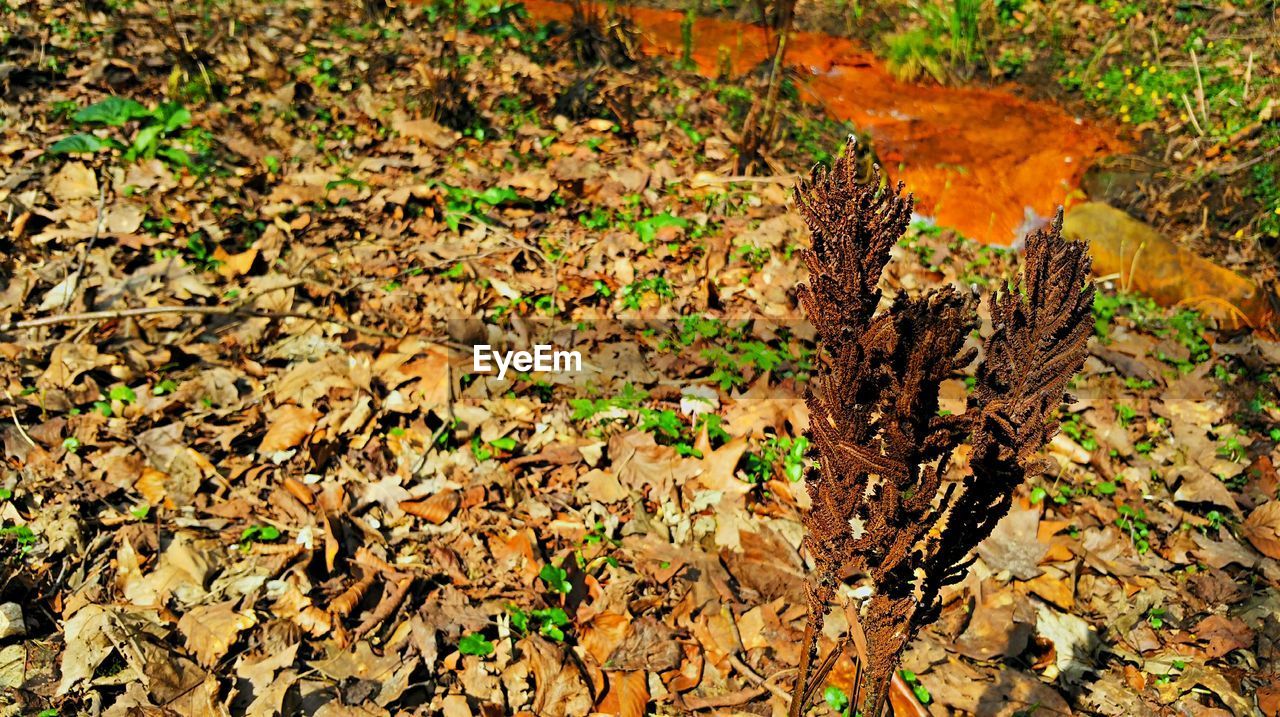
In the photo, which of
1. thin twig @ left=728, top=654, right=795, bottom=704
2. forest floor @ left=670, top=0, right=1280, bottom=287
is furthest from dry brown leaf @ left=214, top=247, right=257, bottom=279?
forest floor @ left=670, top=0, right=1280, bottom=287

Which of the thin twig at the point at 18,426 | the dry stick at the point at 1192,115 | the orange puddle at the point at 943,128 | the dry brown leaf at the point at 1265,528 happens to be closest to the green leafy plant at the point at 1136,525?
the dry brown leaf at the point at 1265,528

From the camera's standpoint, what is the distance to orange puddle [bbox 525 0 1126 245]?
20.0 ft

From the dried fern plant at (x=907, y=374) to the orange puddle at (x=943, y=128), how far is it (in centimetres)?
456

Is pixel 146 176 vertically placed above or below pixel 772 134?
below

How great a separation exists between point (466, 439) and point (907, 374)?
7.81ft

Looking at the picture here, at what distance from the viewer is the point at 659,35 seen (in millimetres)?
7699

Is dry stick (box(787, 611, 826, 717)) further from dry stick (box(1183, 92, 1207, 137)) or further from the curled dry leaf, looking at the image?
dry stick (box(1183, 92, 1207, 137))

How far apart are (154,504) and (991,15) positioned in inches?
340

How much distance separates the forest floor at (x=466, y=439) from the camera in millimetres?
2750

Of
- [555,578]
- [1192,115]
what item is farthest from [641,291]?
[1192,115]

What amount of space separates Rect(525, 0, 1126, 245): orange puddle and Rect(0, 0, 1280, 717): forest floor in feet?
2.43

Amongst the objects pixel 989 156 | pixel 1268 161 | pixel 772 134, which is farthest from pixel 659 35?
pixel 1268 161

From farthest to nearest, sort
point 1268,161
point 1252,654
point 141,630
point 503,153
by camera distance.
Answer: point 1268,161 → point 503,153 → point 1252,654 → point 141,630

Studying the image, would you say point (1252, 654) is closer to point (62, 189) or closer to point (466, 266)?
point (466, 266)
